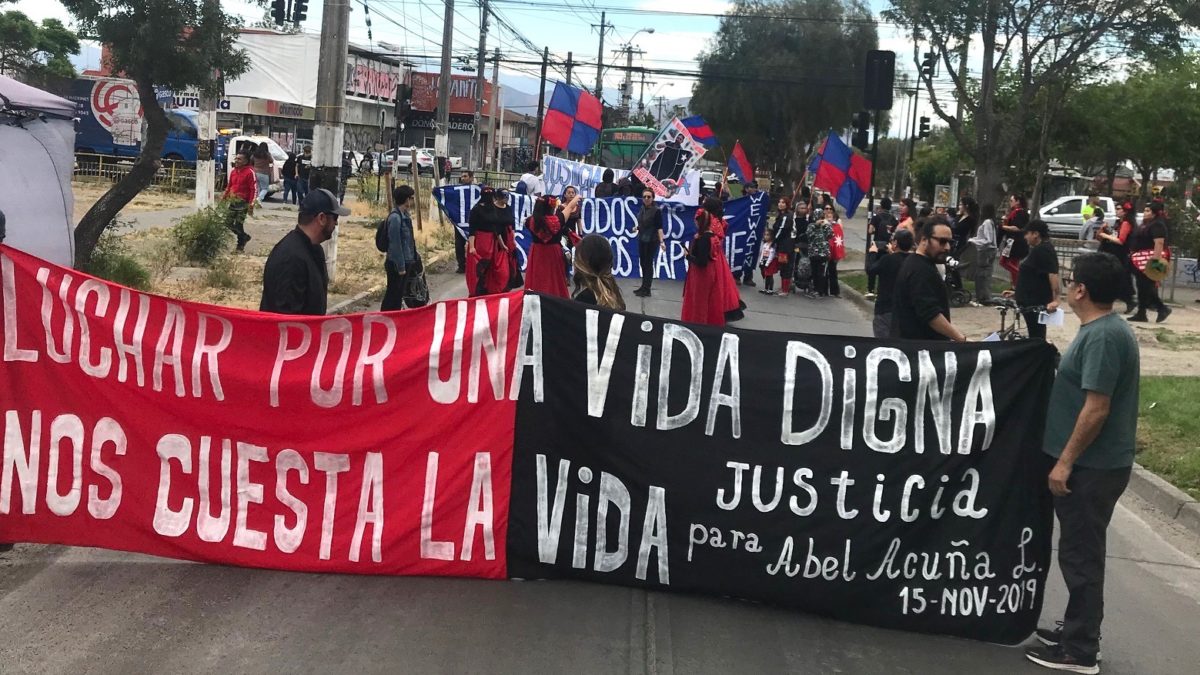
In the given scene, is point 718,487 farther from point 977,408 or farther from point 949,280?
point 949,280

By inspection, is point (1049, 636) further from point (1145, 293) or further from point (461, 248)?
point (461, 248)

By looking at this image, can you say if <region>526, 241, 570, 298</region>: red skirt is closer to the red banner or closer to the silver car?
the red banner

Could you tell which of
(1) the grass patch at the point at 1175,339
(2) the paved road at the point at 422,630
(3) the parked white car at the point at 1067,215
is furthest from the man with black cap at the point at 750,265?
(3) the parked white car at the point at 1067,215

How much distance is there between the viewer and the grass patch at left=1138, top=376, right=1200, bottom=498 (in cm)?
877

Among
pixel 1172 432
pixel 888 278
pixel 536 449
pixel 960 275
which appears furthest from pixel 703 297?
pixel 960 275

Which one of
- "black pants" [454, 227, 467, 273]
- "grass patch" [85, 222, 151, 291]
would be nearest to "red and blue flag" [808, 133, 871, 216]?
"black pants" [454, 227, 467, 273]

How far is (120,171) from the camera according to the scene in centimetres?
4009

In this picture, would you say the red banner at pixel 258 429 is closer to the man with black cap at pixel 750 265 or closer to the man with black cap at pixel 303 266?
the man with black cap at pixel 303 266

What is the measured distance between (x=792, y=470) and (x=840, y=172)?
18979 millimetres

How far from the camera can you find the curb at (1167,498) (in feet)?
25.8

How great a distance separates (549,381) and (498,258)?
300 inches

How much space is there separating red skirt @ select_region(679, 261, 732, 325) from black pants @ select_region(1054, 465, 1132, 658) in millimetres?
7774

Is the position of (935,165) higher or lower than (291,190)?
higher

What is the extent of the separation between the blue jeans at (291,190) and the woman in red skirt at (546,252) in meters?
22.8
